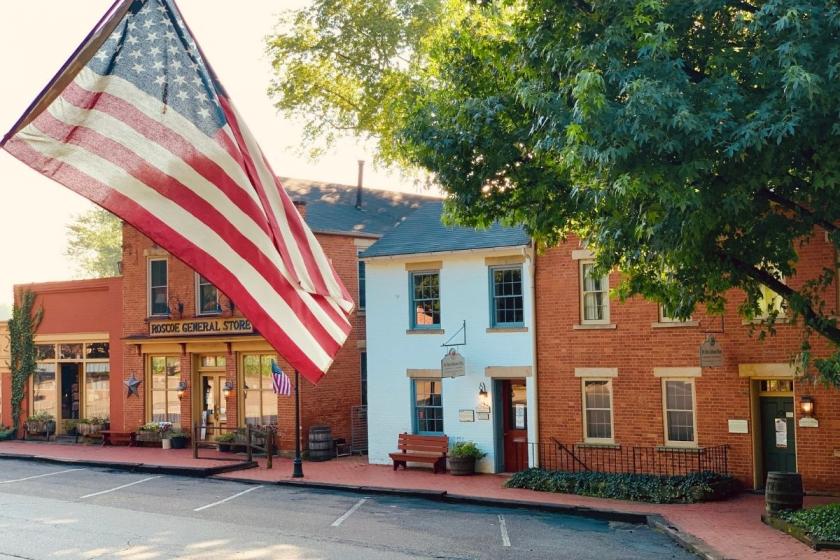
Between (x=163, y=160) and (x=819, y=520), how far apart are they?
13.6 m

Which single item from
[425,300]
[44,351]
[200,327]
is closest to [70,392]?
[44,351]

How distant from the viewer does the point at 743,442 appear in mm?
20656

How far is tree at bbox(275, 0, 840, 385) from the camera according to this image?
12.7 m

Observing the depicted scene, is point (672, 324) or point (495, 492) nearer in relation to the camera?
point (495, 492)

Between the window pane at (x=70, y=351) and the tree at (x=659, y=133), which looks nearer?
the tree at (x=659, y=133)

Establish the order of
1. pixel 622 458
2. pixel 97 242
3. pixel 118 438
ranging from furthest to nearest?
pixel 97 242
pixel 118 438
pixel 622 458

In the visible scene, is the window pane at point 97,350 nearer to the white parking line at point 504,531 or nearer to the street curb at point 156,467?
the street curb at point 156,467

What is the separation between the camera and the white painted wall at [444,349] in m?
24.3

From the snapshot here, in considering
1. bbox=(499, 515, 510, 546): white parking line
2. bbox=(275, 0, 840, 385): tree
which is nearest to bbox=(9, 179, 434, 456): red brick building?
bbox=(499, 515, 510, 546): white parking line

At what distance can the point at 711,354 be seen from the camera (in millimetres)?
20688

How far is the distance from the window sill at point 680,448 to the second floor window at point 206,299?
15.2 m

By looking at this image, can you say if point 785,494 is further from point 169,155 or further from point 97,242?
point 97,242

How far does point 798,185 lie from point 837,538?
5.47 m

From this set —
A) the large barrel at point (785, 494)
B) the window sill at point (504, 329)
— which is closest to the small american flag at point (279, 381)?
the window sill at point (504, 329)
